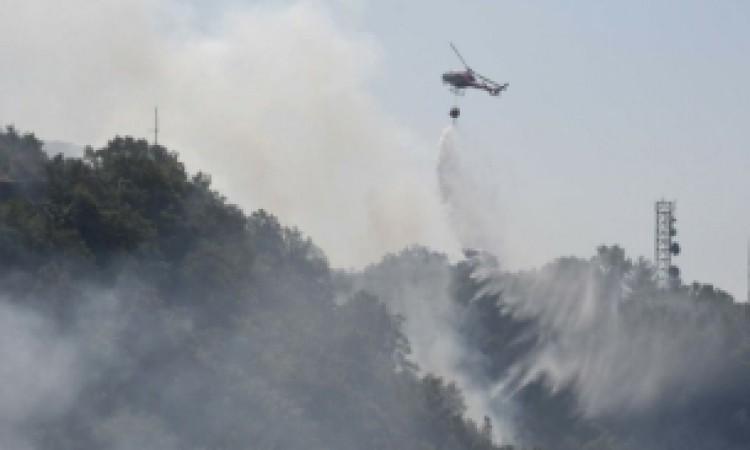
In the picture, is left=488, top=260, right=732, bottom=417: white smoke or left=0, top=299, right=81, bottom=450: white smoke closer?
left=0, top=299, right=81, bottom=450: white smoke

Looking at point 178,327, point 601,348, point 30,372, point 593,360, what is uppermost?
point 601,348

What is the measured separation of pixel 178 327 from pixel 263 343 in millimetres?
6112

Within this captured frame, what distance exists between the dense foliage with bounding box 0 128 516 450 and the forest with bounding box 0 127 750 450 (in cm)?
11

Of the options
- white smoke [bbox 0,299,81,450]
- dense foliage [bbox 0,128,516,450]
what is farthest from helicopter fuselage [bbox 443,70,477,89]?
white smoke [bbox 0,299,81,450]

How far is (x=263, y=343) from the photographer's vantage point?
99438mm

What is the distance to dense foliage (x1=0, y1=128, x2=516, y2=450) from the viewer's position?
86.7m

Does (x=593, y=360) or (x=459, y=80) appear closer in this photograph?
(x=459, y=80)

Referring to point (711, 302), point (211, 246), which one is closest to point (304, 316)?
point (211, 246)

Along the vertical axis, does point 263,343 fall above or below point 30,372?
above

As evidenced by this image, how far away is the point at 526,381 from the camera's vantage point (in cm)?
14138

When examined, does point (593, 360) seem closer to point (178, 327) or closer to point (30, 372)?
point (178, 327)

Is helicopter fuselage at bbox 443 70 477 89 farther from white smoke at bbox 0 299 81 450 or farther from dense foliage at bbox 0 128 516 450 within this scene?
white smoke at bbox 0 299 81 450

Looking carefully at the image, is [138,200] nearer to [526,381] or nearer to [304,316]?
[304,316]

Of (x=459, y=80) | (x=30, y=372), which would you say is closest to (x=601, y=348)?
(x=459, y=80)
